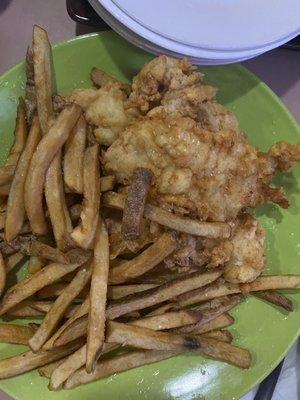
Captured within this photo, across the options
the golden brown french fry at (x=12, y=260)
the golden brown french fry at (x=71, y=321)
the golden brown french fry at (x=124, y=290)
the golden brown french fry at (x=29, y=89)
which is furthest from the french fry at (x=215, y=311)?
the golden brown french fry at (x=29, y=89)

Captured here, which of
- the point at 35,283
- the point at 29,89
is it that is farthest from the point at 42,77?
the point at 35,283

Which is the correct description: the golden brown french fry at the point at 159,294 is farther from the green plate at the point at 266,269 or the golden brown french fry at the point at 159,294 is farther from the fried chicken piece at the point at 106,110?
the fried chicken piece at the point at 106,110

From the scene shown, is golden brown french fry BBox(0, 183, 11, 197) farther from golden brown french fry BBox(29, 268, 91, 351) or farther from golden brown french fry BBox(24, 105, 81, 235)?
golden brown french fry BBox(29, 268, 91, 351)

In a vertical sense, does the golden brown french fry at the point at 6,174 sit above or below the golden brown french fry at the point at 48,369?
above

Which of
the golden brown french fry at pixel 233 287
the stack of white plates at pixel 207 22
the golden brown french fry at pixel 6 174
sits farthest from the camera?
the golden brown french fry at pixel 233 287

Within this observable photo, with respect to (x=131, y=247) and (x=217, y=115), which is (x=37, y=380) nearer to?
(x=131, y=247)

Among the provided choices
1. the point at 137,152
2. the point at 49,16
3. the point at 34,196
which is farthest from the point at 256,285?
the point at 49,16

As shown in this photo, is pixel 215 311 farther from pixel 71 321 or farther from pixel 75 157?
pixel 75 157
